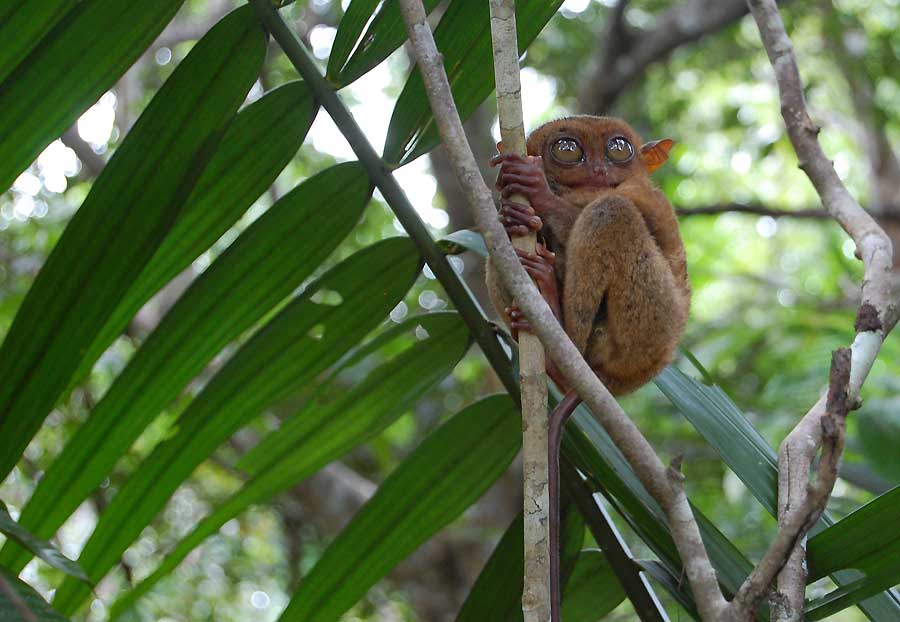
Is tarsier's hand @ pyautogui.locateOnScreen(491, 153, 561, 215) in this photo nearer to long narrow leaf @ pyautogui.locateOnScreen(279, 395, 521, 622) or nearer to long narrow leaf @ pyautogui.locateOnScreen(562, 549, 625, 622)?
long narrow leaf @ pyautogui.locateOnScreen(279, 395, 521, 622)

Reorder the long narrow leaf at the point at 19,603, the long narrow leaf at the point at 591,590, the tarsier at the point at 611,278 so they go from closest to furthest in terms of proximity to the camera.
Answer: the long narrow leaf at the point at 19,603 → the long narrow leaf at the point at 591,590 → the tarsier at the point at 611,278

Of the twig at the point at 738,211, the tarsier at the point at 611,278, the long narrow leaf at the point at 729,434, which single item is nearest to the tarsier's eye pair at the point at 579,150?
the tarsier at the point at 611,278

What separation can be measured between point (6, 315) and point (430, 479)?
3626 mm

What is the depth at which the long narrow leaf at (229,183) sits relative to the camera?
1.66 meters

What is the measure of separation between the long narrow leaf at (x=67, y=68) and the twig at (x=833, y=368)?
3.25ft

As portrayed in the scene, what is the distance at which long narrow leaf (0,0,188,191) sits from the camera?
159cm

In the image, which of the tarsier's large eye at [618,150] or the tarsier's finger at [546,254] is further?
the tarsier's large eye at [618,150]

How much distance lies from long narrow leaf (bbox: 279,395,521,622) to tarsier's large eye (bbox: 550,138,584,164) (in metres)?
0.57

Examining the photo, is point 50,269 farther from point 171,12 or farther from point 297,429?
point 297,429

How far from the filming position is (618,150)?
222cm

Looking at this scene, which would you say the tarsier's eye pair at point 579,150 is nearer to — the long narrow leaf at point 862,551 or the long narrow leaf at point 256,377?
the long narrow leaf at point 256,377

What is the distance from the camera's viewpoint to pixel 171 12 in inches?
62.9

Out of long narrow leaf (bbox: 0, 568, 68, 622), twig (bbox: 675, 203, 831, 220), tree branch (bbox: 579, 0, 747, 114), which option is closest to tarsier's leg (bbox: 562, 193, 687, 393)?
long narrow leaf (bbox: 0, 568, 68, 622)

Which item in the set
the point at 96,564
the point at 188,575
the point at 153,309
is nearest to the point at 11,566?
the point at 96,564
